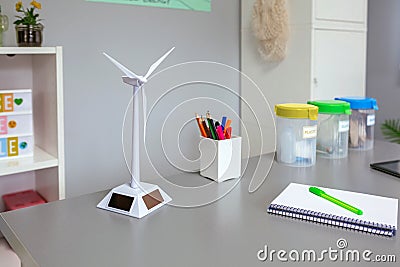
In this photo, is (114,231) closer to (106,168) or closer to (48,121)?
(48,121)

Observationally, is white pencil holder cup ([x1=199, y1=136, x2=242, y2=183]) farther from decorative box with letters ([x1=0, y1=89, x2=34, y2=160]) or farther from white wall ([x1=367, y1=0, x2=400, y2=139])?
white wall ([x1=367, y1=0, x2=400, y2=139])

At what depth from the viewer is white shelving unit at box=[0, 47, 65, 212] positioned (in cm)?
160

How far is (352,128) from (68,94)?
1236 millimetres

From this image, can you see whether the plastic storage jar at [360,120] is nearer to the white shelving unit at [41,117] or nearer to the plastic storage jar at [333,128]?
the plastic storage jar at [333,128]

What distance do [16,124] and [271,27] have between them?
141 centimetres

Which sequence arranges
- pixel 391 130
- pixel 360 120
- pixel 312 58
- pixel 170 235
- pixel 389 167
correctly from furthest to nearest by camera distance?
pixel 391 130 → pixel 312 58 → pixel 360 120 → pixel 389 167 → pixel 170 235

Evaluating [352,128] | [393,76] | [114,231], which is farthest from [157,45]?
[393,76]

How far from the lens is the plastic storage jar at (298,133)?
134cm

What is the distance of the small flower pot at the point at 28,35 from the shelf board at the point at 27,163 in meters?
0.42

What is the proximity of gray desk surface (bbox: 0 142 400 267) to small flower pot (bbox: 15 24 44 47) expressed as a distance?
32.8 inches

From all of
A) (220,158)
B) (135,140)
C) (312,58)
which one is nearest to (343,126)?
(220,158)

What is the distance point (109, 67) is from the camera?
7.04ft

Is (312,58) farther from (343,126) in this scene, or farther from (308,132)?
(308,132)

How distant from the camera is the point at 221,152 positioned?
1.16 m
